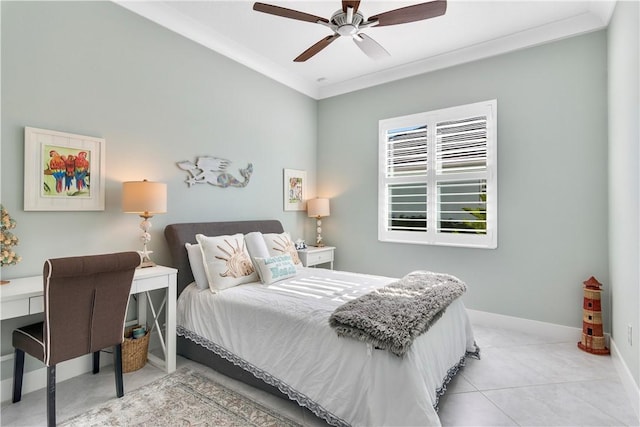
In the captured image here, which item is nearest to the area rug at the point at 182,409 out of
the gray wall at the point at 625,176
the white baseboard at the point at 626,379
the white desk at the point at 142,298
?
the white desk at the point at 142,298

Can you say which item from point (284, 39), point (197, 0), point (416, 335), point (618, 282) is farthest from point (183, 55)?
point (618, 282)

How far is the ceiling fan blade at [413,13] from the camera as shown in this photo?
82.9 inches

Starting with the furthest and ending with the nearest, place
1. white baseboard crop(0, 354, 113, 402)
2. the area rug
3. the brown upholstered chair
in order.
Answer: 1. white baseboard crop(0, 354, 113, 402)
2. the area rug
3. the brown upholstered chair

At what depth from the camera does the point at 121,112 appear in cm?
265

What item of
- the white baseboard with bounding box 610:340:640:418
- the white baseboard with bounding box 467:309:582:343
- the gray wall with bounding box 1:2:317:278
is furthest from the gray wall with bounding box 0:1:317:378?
the white baseboard with bounding box 610:340:640:418

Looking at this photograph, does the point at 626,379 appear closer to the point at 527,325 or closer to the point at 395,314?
the point at 527,325

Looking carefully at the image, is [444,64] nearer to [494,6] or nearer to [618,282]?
[494,6]

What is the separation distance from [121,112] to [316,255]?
2.64 m

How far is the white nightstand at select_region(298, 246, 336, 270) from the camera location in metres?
4.07

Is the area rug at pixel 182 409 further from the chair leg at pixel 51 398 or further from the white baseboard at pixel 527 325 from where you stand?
the white baseboard at pixel 527 325

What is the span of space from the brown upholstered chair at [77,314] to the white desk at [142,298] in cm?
18

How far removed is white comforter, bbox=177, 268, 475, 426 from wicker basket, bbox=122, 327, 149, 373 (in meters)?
0.32

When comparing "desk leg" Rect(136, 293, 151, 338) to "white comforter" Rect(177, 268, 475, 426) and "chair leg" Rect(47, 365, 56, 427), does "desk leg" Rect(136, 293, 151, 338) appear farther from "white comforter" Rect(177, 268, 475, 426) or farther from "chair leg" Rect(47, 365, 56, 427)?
"chair leg" Rect(47, 365, 56, 427)

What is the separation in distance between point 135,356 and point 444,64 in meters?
4.23
